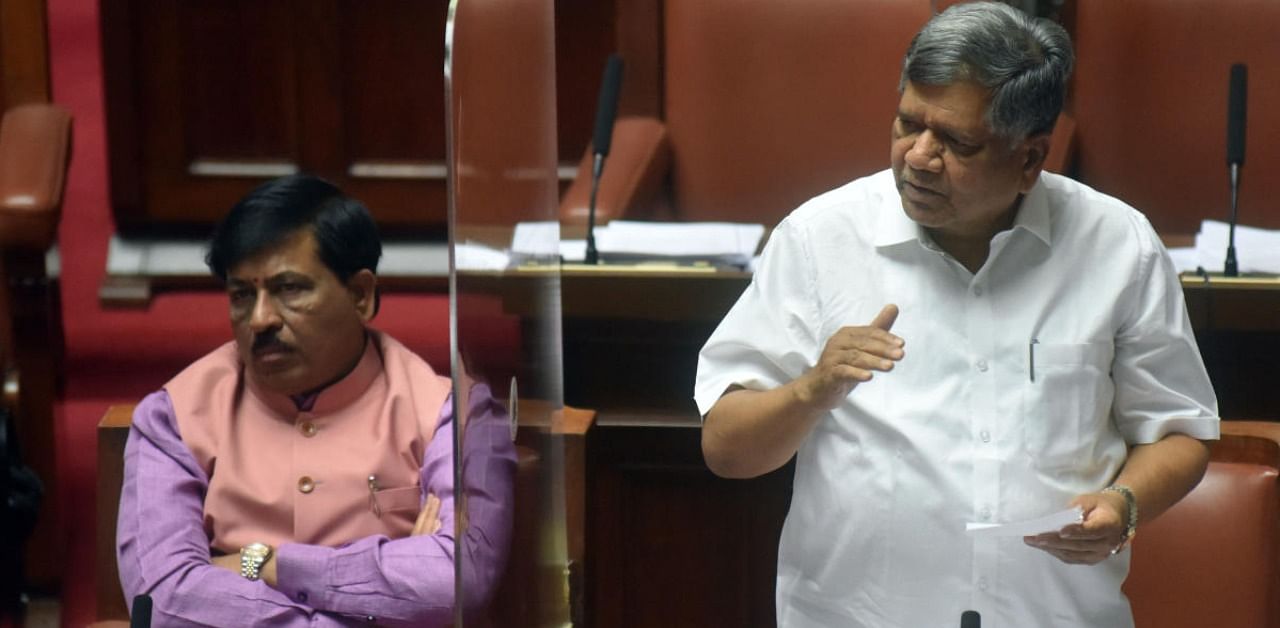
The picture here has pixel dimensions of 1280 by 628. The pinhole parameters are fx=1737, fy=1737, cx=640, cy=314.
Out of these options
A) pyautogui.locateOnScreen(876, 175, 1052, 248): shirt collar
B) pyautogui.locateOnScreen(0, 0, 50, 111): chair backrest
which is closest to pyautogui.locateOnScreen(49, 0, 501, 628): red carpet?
pyautogui.locateOnScreen(0, 0, 50, 111): chair backrest

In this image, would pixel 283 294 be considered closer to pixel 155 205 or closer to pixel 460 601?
pixel 460 601

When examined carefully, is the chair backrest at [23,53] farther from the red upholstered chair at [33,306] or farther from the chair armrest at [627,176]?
the chair armrest at [627,176]

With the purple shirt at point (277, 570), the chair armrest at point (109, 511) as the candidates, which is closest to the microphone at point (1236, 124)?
the purple shirt at point (277, 570)

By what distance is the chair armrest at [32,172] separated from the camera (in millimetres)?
2684

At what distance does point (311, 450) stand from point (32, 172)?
3.80 ft

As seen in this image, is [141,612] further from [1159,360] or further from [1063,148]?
[1063,148]

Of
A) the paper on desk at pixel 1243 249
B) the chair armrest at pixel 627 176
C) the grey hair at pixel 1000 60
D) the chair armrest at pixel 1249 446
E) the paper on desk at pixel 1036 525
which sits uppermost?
the grey hair at pixel 1000 60

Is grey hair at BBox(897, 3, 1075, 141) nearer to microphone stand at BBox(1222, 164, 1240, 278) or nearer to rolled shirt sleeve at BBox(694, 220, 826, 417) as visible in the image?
rolled shirt sleeve at BBox(694, 220, 826, 417)

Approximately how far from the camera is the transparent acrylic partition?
124 centimetres

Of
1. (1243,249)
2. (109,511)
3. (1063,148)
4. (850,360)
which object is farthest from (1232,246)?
(109,511)

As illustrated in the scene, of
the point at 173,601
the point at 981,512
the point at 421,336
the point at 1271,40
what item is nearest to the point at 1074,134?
the point at 1271,40

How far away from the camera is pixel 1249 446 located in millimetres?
1843

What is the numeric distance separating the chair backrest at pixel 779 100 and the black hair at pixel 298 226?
133cm

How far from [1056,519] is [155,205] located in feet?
8.26
